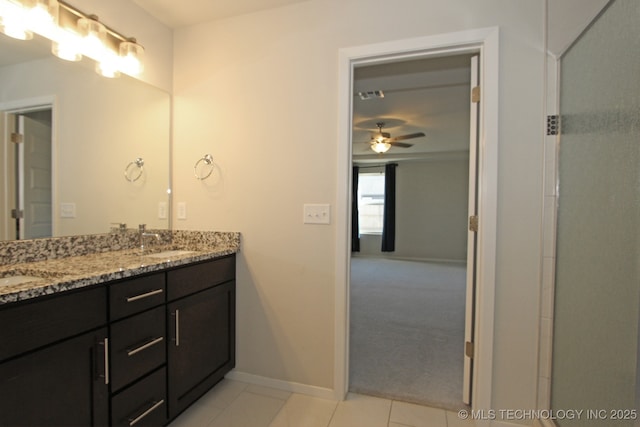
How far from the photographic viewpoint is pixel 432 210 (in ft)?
22.3

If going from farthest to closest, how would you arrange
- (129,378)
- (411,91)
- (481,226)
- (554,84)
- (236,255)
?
(411,91), (236,255), (481,226), (554,84), (129,378)

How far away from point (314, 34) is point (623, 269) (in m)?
1.80

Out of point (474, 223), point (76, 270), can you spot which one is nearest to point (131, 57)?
point (76, 270)

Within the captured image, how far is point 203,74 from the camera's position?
2.00 metres

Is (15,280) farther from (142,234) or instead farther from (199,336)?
(199,336)

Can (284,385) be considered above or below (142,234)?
below

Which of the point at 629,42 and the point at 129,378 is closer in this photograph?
the point at 629,42

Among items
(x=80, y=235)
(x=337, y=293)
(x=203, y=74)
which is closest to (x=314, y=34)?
(x=203, y=74)

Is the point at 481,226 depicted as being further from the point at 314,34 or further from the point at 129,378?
the point at 129,378

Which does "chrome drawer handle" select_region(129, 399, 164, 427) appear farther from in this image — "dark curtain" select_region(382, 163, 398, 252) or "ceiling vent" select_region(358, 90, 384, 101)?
"dark curtain" select_region(382, 163, 398, 252)

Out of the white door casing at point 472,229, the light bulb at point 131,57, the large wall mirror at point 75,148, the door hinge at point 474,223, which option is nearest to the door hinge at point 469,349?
the white door casing at point 472,229

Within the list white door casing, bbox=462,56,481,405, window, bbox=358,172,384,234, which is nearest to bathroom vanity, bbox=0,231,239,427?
white door casing, bbox=462,56,481,405

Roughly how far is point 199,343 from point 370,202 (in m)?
6.03

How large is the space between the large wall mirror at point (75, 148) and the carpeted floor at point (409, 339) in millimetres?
1792
